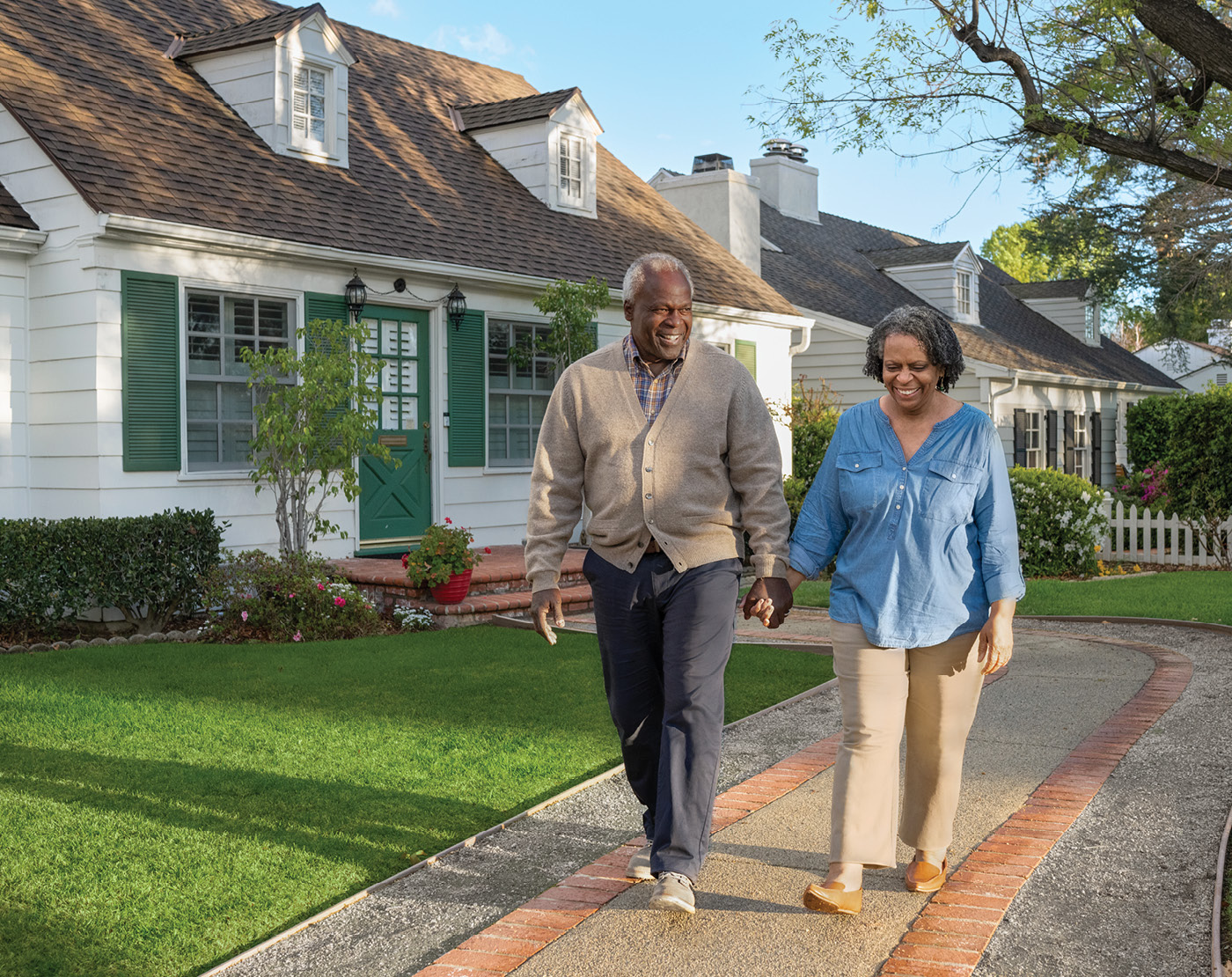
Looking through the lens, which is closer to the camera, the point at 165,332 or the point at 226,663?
the point at 226,663

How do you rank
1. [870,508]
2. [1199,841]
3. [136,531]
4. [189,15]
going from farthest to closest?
[189,15] < [136,531] < [1199,841] < [870,508]

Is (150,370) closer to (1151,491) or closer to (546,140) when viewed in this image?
(546,140)

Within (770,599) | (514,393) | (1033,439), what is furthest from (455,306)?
(1033,439)

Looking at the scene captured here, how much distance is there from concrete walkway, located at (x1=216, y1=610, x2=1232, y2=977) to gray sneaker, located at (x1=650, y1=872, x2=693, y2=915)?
57 mm

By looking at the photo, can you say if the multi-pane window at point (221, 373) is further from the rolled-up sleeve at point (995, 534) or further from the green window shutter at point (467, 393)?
the rolled-up sleeve at point (995, 534)

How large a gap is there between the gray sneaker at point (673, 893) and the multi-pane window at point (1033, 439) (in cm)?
2076

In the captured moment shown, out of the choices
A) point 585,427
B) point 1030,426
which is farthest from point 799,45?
point 1030,426

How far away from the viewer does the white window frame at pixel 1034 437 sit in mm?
23234

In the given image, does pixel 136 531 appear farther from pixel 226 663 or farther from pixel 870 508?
pixel 870 508

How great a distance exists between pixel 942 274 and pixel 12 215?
1891 cm

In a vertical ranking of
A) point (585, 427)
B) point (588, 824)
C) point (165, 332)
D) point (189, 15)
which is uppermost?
point (189, 15)

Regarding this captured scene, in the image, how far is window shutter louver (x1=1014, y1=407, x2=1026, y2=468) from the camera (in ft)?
74.0

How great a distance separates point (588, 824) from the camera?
15.4 feet

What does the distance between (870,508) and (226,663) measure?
549 centimetres
